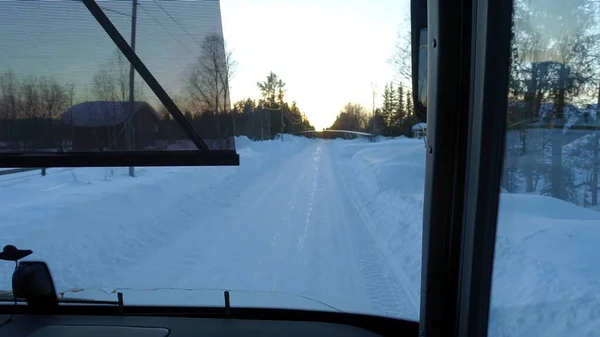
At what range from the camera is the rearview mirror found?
1905 millimetres

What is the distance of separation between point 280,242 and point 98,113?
16.3ft

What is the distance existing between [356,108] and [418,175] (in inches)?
740

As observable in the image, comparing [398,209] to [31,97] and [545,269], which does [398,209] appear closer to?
[545,269]

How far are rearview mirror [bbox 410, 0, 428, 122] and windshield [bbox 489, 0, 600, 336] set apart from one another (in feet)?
1.27

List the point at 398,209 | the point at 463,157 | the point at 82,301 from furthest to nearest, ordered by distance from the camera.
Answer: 1. the point at 398,209
2. the point at 82,301
3. the point at 463,157

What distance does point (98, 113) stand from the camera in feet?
8.41

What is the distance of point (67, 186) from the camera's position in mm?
12117

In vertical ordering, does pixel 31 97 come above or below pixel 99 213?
above

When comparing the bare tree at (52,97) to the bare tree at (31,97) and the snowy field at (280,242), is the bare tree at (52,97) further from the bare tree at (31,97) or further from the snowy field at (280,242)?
the snowy field at (280,242)

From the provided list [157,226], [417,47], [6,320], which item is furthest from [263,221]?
[417,47]

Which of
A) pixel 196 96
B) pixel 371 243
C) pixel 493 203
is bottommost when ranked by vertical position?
pixel 371 243

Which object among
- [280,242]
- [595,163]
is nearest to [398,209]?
[280,242]

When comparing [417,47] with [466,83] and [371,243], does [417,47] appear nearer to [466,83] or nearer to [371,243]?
[466,83]

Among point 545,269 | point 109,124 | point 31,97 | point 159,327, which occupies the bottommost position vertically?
point 159,327
